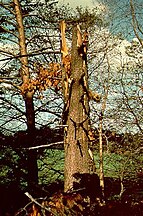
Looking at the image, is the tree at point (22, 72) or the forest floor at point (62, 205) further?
the tree at point (22, 72)

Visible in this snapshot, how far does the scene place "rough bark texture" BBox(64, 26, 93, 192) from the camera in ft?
19.6

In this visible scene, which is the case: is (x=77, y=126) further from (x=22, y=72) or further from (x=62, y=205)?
(x=22, y=72)

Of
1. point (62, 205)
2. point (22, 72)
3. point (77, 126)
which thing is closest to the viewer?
point (62, 205)

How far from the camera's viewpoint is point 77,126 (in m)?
6.02

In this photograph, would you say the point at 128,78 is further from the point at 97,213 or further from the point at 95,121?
the point at 97,213

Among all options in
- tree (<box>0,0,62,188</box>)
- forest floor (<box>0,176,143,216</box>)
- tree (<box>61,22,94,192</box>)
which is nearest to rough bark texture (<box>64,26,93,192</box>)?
tree (<box>61,22,94,192</box>)

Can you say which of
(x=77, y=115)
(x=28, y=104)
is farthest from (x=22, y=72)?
(x=77, y=115)

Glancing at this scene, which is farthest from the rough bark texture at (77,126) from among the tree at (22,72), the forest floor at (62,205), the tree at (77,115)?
the tree at (22,72)

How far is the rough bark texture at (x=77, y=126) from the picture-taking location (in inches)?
235

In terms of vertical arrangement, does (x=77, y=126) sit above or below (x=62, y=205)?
above

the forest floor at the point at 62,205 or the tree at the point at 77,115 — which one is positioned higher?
the tree at the point at 77,115

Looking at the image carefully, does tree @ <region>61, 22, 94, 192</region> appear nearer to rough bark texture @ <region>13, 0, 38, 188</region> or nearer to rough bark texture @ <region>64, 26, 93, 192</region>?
rough bark texture @ <region>64, 26, 93, 192</region>

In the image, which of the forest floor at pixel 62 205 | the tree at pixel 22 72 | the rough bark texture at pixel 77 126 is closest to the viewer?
the forest floor at pixel 62 205

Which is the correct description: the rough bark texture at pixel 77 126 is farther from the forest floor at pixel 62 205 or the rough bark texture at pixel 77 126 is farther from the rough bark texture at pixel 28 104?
the rough bark texture at pixel 28 104
